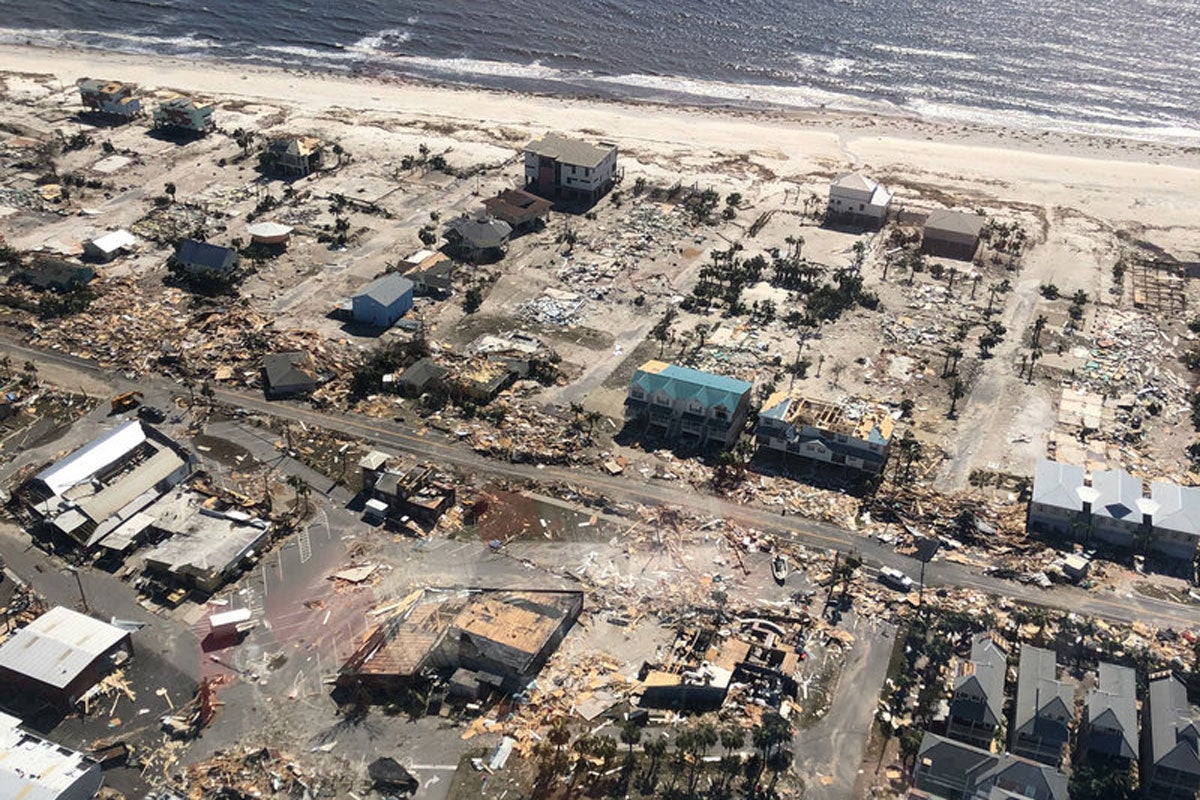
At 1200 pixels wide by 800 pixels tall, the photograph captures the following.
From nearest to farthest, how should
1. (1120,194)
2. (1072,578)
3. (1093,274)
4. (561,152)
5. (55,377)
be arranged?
(1072,578) < (55,377) < (1093,274) < (561,152) < (1120,194)

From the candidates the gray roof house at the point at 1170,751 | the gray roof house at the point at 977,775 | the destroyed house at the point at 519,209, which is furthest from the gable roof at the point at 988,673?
the destroyed house at the point at 519,209

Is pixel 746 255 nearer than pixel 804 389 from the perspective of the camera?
No

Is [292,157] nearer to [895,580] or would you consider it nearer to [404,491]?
[404,491]

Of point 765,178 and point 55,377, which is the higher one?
point 765,178

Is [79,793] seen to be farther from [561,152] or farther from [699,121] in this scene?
[699,121]

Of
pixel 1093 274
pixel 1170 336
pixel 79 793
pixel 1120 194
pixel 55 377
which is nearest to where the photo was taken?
pixel 79 793

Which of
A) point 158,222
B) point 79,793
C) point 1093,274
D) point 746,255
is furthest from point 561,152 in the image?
point 79,793

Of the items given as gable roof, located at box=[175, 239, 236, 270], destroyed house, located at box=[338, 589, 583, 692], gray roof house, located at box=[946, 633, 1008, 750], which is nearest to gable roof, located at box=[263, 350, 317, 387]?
gable roof, located at box=[175, 239, 236, 270]

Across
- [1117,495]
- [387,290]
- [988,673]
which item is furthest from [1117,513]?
[387,290]
